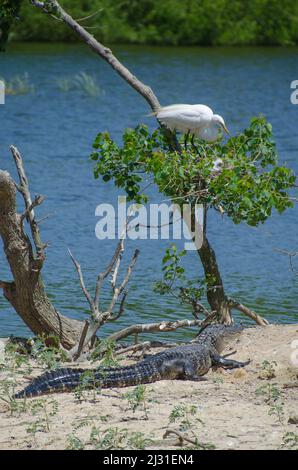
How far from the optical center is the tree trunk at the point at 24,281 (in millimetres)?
8078

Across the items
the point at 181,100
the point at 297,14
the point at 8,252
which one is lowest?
the point at 8,252

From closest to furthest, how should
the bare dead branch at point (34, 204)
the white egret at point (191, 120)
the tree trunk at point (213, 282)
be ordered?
the bare dead branch at point (34, 204), the white egret at point (191, 120), the tree trunk at point (213, 282)

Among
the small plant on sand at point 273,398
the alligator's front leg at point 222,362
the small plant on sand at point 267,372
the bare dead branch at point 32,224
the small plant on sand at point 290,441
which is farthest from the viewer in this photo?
the bare dead branch at point 32,224

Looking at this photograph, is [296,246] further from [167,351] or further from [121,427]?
[121,427]

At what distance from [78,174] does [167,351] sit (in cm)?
965

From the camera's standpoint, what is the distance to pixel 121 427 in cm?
600

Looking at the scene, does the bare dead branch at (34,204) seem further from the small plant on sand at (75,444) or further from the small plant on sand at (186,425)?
the small plant on sand at (75,444)

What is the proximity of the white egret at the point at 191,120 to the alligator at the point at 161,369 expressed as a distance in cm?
147

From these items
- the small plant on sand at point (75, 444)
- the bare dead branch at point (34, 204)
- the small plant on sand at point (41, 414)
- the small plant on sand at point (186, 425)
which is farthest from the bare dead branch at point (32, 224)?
the small plant on sand at point (75, 444)

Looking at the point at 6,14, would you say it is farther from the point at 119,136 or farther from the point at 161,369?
the point at 119,136

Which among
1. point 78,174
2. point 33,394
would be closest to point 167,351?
point 33,394

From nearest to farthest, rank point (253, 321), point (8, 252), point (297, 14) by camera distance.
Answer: point (8, 252)
point (253, 321)
point (297, 14)

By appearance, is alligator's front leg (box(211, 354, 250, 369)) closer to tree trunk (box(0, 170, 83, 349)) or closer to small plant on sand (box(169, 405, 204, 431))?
tree trunk (box(0, 170, 83, 349))

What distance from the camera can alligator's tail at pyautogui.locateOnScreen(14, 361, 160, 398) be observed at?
22.0 feet
